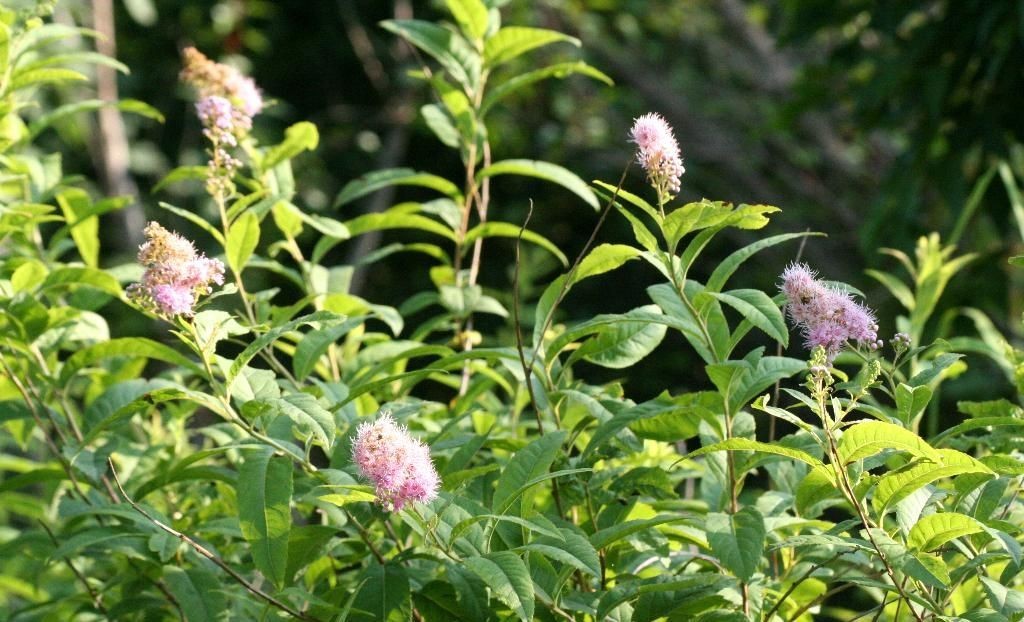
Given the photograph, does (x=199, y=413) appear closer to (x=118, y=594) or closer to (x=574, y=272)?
(x=118, y=594)

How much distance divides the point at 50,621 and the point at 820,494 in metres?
0.78

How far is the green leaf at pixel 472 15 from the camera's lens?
1509 millimetres

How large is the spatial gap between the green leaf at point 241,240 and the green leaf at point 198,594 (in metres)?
0.30

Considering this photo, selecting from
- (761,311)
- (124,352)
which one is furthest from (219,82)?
(761,311)

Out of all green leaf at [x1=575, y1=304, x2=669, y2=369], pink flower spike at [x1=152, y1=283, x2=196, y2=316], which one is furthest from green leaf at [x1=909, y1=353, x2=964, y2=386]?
pink flower spike at [x1=152, y1=283, x2=196, y2=316]

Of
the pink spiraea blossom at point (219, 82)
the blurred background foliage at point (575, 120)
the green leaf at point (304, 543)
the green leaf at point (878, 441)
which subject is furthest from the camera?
the blurred background foliage at point (575, 120)

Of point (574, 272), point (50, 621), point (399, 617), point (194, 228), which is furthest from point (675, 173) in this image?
point (194, 228)

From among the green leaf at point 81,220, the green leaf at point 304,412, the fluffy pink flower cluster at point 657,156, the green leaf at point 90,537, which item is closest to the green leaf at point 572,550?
the green leaf at point 304,412

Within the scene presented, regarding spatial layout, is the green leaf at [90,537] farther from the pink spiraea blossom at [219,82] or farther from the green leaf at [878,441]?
the green leaf at [878,441]

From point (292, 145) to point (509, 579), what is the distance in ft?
2.48

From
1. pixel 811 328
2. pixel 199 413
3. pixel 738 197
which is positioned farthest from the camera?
pixel 738 197

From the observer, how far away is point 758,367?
3.47 feet

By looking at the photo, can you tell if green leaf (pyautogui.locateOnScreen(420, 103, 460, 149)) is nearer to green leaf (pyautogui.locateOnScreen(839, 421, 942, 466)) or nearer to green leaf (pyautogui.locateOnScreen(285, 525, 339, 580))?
green leaf (pyautogui.locateOnScreen(285, 525, 339, 580))

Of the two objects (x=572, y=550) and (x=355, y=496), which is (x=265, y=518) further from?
(x=572, y=550)
